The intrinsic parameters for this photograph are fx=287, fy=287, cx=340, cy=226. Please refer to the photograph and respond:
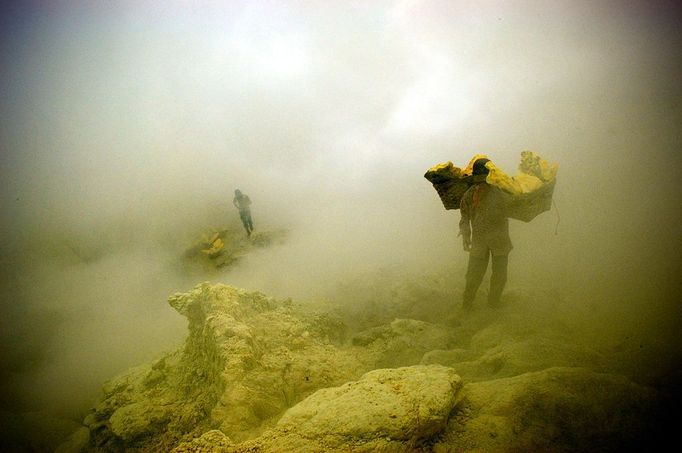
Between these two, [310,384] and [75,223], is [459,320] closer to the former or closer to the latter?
[310,384]

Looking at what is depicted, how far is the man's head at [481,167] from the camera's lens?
9.56 feet

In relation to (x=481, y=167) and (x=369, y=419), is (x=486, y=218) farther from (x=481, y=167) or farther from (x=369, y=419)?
(x=369, y=419)

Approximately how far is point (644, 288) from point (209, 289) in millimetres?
4683

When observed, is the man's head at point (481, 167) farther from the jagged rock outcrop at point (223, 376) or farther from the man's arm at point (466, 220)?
the jagged rock outcrop at point (223, 376)

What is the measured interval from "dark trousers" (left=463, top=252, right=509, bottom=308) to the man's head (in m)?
1.00

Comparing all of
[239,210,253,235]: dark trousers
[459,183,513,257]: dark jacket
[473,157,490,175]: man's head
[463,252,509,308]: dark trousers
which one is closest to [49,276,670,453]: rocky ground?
[463,252,509,308]: dark trousers

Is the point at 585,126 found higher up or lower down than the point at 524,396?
higher up

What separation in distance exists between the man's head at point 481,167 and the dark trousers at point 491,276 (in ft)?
3.29

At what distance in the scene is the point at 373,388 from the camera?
146 centimetres

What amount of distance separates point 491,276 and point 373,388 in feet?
8.05

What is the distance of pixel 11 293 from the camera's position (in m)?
9.81

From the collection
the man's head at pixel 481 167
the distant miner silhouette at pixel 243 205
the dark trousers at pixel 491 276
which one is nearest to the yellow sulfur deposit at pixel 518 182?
the man's head at pixel 481 167

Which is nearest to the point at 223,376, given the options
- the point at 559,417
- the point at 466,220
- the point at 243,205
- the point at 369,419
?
the point at 369,419

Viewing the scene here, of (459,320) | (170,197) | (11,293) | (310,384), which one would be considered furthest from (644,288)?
(11,293)
